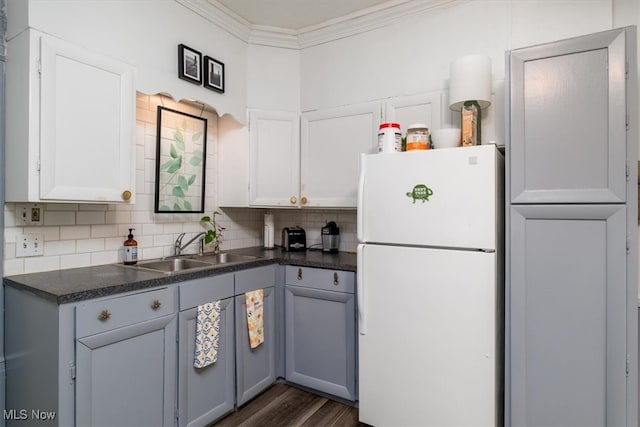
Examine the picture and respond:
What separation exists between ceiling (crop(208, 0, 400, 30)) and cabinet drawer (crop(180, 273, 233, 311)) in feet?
6.08

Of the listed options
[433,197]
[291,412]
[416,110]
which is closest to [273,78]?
[416,110]

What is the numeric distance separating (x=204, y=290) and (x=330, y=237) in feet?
3.82

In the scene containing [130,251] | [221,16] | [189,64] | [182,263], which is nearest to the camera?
[130,251]

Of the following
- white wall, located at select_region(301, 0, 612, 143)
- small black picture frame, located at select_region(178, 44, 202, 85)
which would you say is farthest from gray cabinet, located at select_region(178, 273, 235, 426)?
white wall, located at select_region(301, 0, 612, 143)

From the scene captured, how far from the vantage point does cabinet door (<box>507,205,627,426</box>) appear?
1.57 m

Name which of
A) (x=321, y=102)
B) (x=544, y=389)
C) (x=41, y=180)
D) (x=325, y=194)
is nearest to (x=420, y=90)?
(x=321, y=102)

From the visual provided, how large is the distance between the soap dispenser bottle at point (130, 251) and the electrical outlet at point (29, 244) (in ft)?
1.33

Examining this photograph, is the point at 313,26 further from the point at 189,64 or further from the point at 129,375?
the point at 129,375

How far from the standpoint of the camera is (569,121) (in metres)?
1.63

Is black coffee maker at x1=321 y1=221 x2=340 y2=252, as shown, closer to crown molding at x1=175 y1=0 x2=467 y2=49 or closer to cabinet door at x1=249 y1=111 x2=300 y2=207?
cabinet door at x1=249 y1=111 x2=300 y2=207

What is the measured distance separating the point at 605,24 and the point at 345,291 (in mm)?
2019

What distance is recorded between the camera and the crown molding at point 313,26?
7.88 feet

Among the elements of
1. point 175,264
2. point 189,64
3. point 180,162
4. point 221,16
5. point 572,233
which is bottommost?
point 175,264

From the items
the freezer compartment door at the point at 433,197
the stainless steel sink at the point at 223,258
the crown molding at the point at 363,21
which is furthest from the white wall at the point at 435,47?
the stainless steel sink at the point at 223,258
